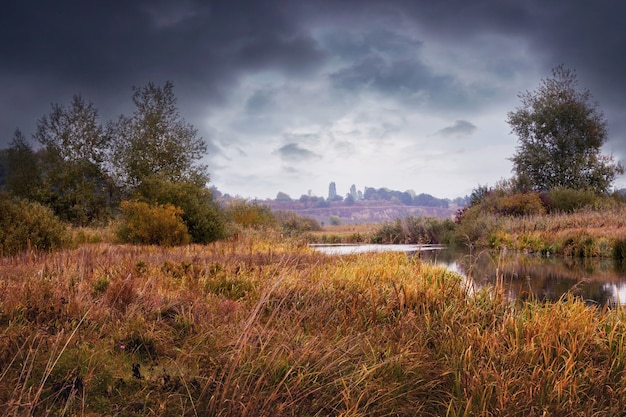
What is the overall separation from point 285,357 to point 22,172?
29307mm

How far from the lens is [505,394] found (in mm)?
3262

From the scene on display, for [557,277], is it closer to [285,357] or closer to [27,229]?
[285,357]

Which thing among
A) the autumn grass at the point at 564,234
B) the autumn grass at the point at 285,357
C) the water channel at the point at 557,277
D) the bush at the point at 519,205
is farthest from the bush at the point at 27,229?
the bush at the point at 519,205

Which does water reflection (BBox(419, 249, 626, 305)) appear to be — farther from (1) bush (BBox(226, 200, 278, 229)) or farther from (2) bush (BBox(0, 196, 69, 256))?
(1) bush (BBox(226, 200, 278, 229))

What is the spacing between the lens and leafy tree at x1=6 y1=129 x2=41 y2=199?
87.9ft

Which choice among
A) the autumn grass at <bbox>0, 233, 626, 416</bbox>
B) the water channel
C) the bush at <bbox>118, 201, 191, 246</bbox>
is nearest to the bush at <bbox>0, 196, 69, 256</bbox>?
the bush at <bbox>118, 201, 191, 246</bbox>

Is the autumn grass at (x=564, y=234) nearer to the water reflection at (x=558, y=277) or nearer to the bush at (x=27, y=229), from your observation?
the water reflection at (x=558, y=277)

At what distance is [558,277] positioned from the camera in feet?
37.1

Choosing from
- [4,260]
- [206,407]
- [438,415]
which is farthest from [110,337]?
[4,260]

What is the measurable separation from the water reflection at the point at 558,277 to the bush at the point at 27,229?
8886mm

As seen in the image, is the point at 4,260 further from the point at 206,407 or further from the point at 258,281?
the point at 206,407

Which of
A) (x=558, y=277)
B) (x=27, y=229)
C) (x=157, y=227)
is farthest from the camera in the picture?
(x=157, y=227)

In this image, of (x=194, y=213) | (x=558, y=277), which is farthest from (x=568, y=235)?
(x=194, y=213)

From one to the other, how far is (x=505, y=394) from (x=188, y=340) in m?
2.57
